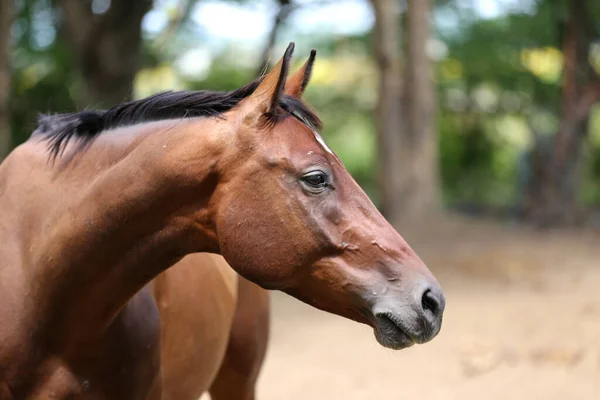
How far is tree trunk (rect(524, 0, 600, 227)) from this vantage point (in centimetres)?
913

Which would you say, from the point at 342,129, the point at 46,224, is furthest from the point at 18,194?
the point at 342,129

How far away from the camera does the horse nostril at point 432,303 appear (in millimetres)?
1692

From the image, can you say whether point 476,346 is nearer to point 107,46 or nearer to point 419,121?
point 419,121

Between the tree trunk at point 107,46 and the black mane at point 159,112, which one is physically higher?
the black mane at point 159,112

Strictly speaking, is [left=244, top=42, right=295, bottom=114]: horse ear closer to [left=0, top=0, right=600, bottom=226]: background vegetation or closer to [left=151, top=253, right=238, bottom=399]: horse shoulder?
[left=151, top=253, right=238, bottom=399]: horse shoulder

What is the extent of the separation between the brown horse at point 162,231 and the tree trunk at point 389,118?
7.39 metres

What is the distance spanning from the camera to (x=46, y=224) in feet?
6.33

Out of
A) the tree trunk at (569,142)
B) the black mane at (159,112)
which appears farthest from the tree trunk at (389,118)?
the black mane at (159,112)

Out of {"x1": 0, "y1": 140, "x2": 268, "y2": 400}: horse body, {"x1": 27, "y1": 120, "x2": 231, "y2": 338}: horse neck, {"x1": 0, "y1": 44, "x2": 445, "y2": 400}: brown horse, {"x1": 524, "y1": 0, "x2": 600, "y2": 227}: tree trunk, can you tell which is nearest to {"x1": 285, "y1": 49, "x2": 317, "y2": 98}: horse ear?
{"x1": 0, "y1": 44, "x2": 445, "y2": 400}: brown horse

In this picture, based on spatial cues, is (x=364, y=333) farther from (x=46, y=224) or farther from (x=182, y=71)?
(x=182, y=71)

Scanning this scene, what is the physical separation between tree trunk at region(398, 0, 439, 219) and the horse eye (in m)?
7.56

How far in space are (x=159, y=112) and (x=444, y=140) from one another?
41.4 feet

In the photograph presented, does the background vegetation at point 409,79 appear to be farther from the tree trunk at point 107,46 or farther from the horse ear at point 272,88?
the horse ear at point 272,88

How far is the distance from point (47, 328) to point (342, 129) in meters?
12.8
